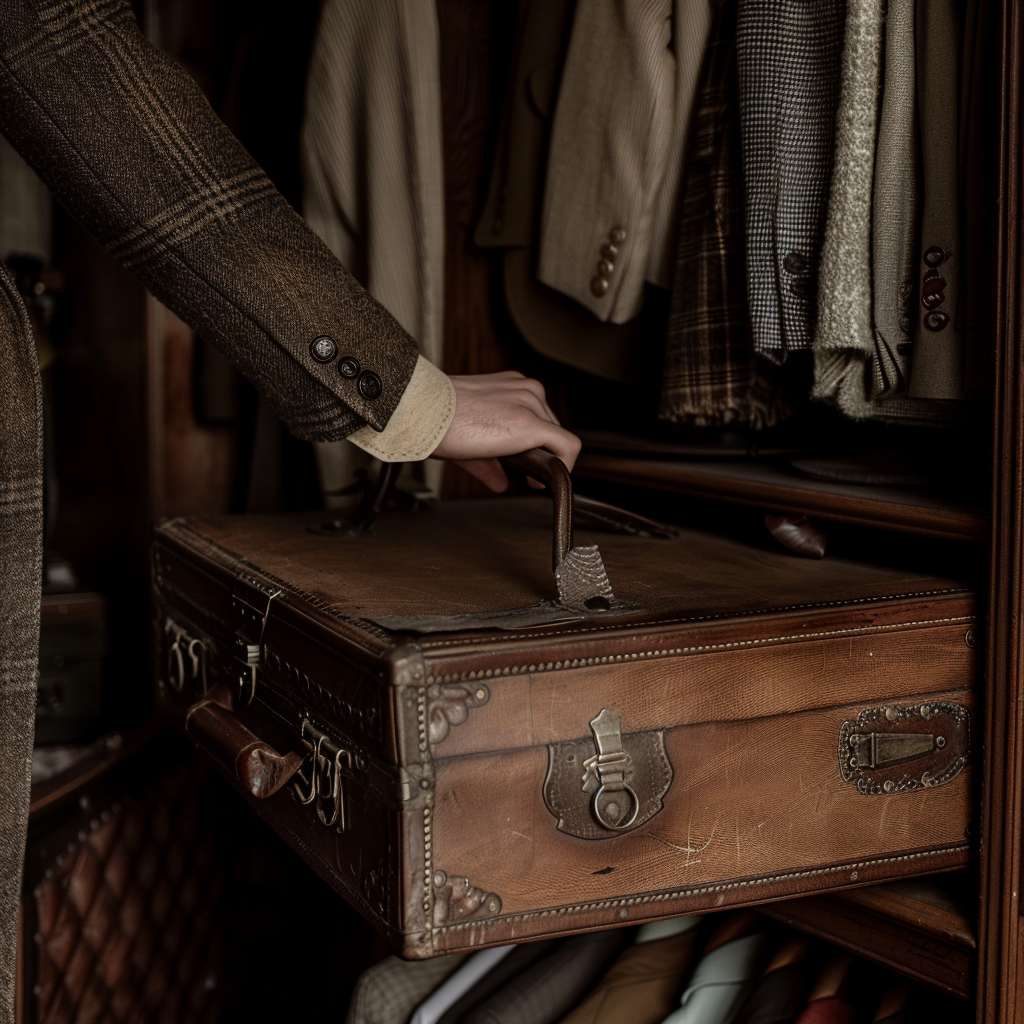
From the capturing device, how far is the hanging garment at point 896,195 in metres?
0.90

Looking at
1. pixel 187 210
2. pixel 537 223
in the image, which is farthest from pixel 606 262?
pixel 187 210

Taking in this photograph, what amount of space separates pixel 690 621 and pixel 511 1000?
1.68 ft

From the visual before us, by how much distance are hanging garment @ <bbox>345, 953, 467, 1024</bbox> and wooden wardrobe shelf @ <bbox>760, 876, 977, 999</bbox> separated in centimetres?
39

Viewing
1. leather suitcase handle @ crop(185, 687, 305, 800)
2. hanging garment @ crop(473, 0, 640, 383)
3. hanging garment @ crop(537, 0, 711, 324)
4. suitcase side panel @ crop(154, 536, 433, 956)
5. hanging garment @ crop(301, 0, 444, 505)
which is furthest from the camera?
hanging garment @ crop(301, 0, 444, 505)

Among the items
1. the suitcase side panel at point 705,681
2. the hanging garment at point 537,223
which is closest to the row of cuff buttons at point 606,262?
the hanging garment at point 537,223

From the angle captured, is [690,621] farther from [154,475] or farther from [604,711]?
[154,475]

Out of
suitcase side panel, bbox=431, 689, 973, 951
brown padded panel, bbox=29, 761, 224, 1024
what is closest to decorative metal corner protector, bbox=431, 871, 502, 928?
suitcase side panel, bbox=431, 689, 973, 951

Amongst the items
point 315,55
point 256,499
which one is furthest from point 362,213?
point 256,499

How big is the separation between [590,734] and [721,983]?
0.47 m

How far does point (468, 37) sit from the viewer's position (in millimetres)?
1635

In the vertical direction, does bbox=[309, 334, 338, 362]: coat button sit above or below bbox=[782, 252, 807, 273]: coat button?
below

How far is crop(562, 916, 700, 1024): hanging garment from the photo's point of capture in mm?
1058

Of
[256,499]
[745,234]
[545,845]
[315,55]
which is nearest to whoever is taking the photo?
[545,845]

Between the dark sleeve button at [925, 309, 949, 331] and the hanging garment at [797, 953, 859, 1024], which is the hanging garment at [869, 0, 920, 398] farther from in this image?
the hanging garment at [797, 953, 859, 1024]
